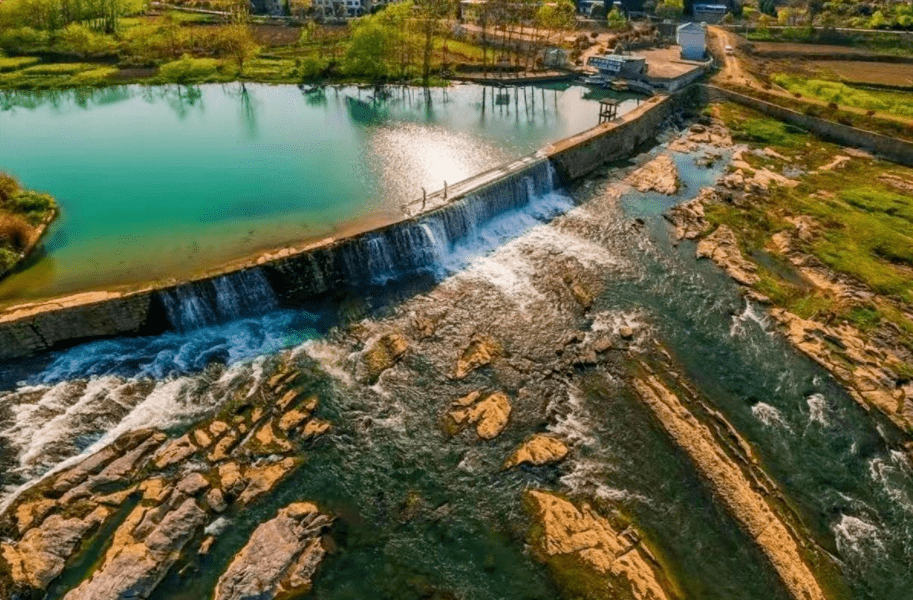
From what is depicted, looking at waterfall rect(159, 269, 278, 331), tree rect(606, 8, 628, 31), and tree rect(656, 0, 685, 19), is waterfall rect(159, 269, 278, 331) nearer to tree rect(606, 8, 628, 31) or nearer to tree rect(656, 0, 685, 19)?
tree rect(606, 8, 628, 31)

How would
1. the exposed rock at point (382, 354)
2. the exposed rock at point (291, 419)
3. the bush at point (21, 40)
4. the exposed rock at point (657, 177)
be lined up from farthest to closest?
the bush at point (21, 40), the exposed rock at point (657, 177), the exposed rock at point (382, 354), the exposed rock at point (291, 419)

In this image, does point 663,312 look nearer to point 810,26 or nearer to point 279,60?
point 279,60

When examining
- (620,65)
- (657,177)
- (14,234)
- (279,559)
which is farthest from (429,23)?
(279,559)

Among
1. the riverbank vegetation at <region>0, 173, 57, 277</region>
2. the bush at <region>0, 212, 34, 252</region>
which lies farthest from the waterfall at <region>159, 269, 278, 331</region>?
Answer: the bush at <region>0, 212, 34, 252</region>

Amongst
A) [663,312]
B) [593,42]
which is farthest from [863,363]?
[593,42]

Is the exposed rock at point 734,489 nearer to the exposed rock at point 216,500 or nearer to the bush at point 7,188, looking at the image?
the exposed rock at point 216,500

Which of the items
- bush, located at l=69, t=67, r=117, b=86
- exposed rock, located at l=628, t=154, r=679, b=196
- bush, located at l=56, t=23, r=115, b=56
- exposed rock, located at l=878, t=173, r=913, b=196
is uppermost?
bush, located at l=56, t=23, r=115, b=56

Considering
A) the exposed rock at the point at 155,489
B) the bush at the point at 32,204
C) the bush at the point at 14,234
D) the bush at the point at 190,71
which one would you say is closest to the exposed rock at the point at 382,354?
the exposed rock at the point at 155,489
